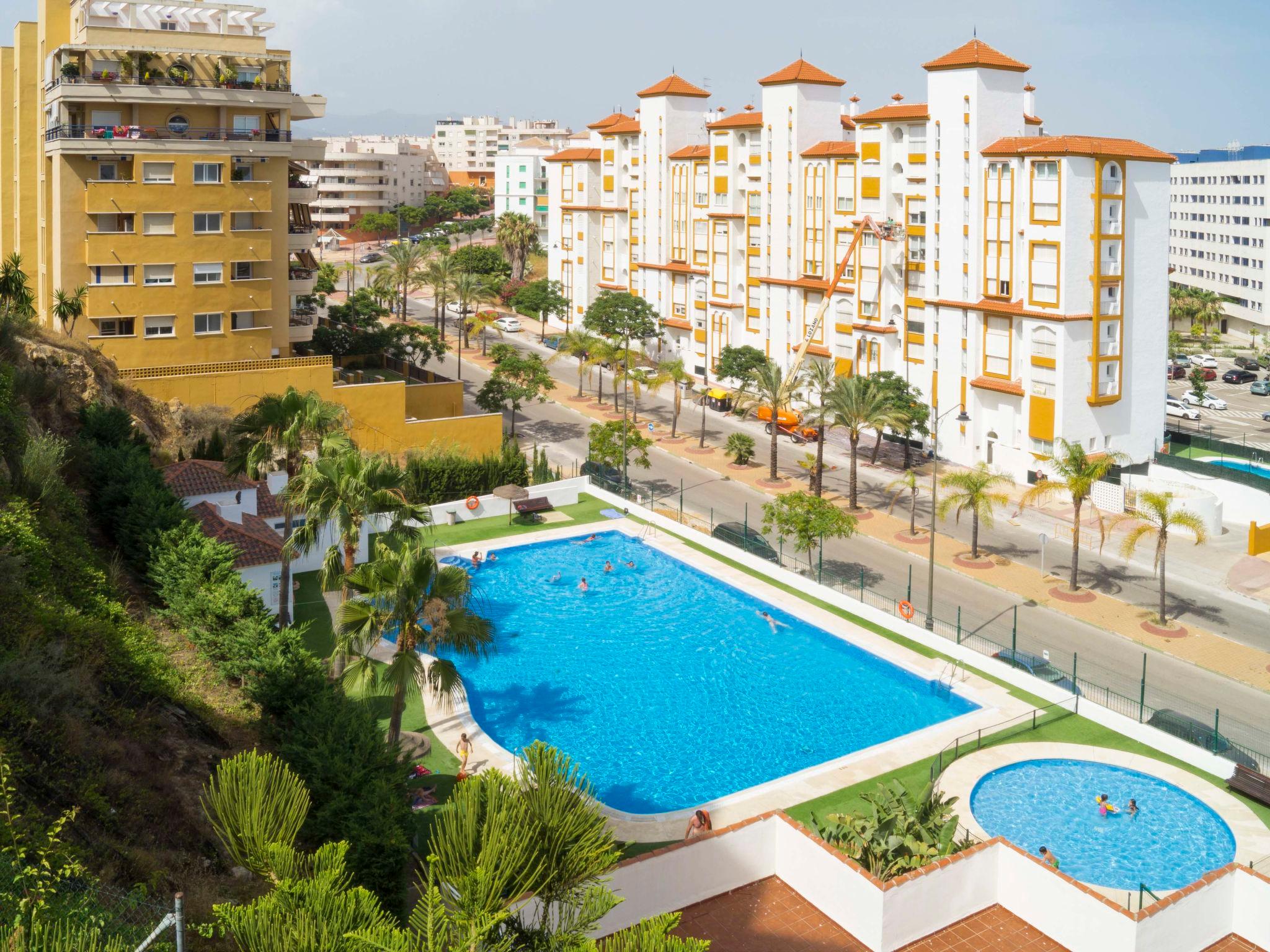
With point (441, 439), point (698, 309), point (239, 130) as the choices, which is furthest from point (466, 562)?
point (698, 309)

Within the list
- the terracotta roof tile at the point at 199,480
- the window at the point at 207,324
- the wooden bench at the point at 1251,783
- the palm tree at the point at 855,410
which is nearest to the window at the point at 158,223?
the window at the point at 207,324

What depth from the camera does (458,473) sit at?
5334 centimetres

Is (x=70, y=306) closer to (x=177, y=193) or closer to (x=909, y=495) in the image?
(x=177, y=193)

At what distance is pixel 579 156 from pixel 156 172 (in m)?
47.0

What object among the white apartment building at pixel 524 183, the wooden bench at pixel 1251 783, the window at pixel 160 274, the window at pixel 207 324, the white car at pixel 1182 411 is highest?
the white apartment building at pixel 524 183

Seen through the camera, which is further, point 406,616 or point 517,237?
point 517,237

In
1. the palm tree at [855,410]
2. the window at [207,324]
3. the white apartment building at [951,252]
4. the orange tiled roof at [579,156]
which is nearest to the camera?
the window at [207,324]

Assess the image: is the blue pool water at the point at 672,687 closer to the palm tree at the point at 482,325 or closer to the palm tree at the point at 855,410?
the palm tree at the point at 855,410

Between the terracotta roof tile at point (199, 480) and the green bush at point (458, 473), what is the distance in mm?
11317

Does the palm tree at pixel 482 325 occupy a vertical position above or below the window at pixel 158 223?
below

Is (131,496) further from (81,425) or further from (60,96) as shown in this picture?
(60,96)

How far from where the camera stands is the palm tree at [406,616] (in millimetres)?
25719

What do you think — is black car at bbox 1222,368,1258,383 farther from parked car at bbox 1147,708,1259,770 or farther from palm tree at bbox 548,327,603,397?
parked car at bbox 1147,708,1259,770

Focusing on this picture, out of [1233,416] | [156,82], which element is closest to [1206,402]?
[1233,416]
